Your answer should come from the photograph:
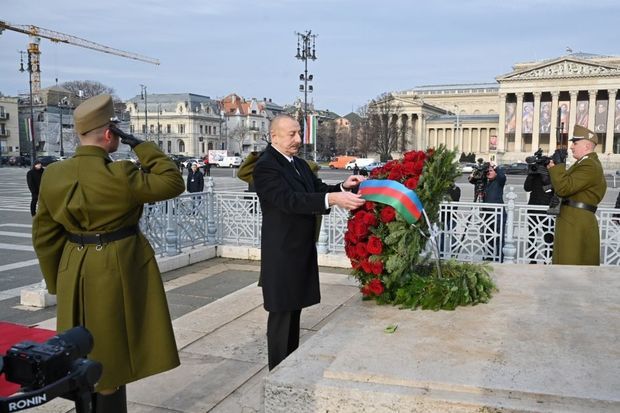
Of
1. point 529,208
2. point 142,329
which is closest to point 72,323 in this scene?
point 142,329

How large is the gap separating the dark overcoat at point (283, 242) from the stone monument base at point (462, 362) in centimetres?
32

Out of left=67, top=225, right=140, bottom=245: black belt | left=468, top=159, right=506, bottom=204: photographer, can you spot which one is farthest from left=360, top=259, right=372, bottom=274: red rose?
left=468, top=159, right=506, bottom=204: photographer

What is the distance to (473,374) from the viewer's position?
2385mm

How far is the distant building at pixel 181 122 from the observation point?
106500 millimetres

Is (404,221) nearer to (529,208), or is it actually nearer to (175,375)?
(175,375)

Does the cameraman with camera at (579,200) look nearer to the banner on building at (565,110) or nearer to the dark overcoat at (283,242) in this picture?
the dark overcoat at (283,242)

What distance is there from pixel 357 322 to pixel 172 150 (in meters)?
109

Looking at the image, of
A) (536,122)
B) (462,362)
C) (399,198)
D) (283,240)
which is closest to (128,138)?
(283,240)

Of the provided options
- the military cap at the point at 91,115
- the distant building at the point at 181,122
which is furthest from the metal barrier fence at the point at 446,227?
the distant building at the point at 181,122

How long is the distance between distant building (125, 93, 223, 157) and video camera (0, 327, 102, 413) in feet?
344

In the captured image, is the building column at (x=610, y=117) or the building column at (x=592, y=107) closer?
the building column at (x=610, y=117)

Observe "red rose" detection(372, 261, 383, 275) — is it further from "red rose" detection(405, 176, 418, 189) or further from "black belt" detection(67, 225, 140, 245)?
"black belt" detection(67, 225, 140, 245)

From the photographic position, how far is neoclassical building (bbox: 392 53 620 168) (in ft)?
256

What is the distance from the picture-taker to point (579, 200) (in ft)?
17.6
